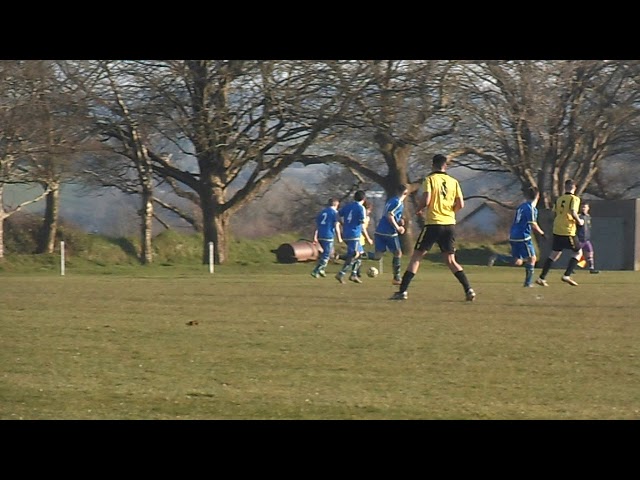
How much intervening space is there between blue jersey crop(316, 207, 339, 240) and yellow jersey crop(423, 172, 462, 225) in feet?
28.6

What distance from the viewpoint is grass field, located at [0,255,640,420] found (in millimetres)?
9125

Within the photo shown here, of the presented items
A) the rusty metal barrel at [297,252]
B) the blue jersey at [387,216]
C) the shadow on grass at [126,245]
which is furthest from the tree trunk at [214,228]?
the blue jersey at [387,216]

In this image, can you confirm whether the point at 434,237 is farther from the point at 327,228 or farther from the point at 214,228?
the point at 214,228

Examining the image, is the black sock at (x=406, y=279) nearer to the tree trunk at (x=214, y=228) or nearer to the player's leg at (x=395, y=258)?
the player's leg at (x=395, y=258)

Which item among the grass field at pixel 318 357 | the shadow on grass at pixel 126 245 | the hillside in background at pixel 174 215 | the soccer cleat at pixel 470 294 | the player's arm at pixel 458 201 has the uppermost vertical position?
the hillside in background at pixel 174 215

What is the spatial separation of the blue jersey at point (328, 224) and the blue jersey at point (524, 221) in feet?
13.4

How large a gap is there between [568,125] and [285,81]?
12051 millimetres

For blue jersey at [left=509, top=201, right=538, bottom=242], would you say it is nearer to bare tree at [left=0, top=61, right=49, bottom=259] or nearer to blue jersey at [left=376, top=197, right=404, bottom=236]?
blue jersey at [left=376, top=197, right=404, bottom=236]

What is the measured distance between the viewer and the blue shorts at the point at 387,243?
2477cm

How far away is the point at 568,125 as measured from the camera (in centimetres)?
4662

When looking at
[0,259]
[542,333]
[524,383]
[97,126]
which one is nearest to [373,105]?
[97,126]
